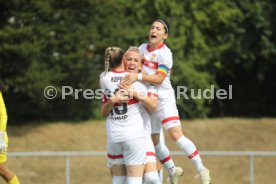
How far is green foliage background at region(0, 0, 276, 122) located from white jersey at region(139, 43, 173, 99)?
8.59 m

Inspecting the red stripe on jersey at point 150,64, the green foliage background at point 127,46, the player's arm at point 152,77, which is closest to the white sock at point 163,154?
the player's arm at point 152,77

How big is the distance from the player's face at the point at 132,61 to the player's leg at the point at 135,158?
0.91 metres

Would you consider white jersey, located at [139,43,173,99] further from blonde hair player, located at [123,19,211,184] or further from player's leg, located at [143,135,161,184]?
player's leg, located at [143,135,161,184]

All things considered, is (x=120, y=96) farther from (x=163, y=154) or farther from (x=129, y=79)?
(x=163, y=154)

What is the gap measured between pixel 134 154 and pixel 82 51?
34.4ft

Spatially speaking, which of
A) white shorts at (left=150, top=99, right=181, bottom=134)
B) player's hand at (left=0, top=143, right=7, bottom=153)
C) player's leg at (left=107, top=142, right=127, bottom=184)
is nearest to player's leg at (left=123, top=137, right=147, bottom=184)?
player's leg at (left=107, top=142, right=127, bottom=184)

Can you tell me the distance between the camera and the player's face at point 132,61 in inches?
357

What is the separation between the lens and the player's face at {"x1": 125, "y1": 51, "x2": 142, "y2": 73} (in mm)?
9070

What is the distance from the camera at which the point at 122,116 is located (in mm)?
8875

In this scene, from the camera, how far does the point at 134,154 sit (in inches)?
350

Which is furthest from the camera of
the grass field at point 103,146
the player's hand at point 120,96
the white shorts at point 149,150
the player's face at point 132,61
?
the grass field at point 103,146

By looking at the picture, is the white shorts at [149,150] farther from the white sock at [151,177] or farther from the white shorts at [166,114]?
the white shorts at [166,114]

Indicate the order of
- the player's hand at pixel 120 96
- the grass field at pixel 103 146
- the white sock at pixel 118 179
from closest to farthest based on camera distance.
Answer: the player's hand at pixel 120 96 < the white sock at pixel 118 179 < the grass field at pixel 103 146

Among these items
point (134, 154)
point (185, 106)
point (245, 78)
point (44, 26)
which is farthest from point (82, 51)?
point (134, 154)
